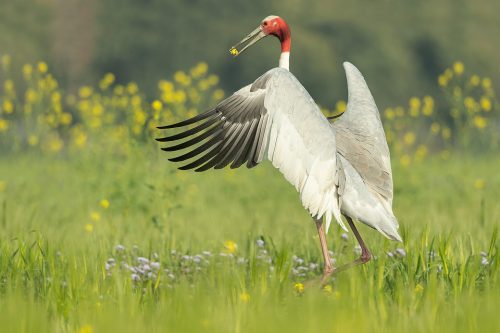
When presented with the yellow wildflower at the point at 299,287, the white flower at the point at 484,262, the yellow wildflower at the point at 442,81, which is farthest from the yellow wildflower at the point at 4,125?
the white flower at the point at 484,262

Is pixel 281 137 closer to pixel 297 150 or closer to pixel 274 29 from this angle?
pixel 297 150

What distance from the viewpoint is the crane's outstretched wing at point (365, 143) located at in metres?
5.98

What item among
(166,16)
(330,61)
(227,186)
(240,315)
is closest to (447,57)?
(330,61)

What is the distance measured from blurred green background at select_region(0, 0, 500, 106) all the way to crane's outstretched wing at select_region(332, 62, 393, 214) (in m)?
14.3

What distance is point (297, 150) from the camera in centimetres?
551

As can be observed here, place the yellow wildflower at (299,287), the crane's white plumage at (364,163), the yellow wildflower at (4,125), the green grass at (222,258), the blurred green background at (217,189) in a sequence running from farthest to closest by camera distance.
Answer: the yellow wildflower at (4,125) → the crane's white plumage at (364,163) → the yellow wildflower at (299,287) → the blurred green background at (217,189) → the green grass at (222,258)

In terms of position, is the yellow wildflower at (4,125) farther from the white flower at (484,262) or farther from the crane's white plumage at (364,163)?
the white flower at (484,262)

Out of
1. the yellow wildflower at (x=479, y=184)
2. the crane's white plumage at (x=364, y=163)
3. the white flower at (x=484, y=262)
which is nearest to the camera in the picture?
the white flower at (x=484, y=262)

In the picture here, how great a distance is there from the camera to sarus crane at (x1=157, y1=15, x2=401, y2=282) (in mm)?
5504

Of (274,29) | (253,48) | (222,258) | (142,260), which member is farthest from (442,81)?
(253,48)

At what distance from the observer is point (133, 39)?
21.6 metres

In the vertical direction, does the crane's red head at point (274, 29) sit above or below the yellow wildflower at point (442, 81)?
below

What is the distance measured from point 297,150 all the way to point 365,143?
31.5 inches

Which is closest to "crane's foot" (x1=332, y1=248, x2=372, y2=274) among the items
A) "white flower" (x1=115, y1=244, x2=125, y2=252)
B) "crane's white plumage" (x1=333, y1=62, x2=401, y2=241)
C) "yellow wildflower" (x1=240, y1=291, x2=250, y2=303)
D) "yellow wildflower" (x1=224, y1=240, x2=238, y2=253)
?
"crane's white plumage" (x1=333, y1=62, x2=401, y2=241)
